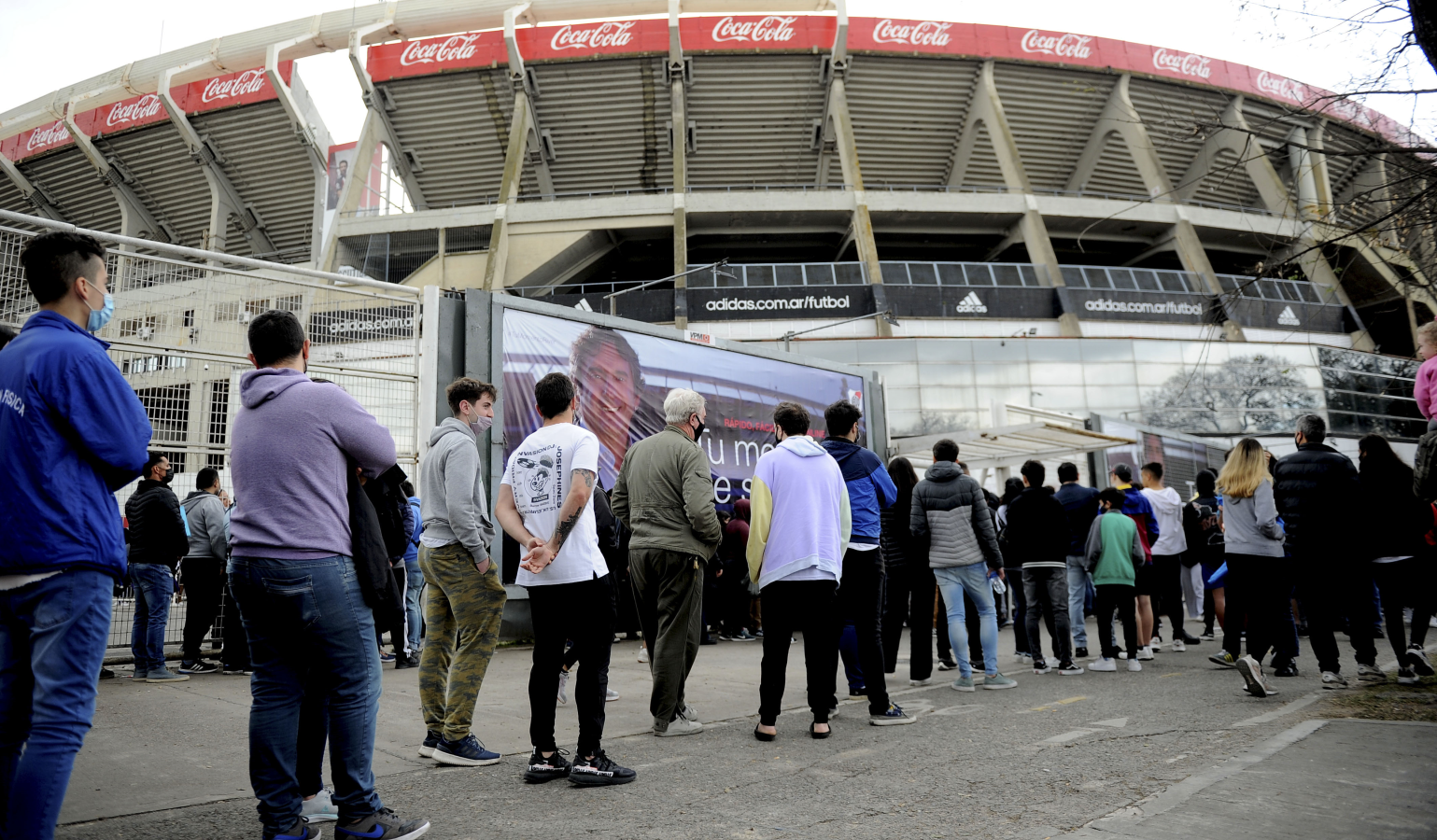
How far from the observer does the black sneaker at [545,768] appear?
3.54 meters

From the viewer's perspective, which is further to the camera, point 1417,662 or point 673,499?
point 1417,662

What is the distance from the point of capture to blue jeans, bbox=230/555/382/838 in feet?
8.68

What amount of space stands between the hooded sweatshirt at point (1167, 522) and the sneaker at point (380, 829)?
751cm

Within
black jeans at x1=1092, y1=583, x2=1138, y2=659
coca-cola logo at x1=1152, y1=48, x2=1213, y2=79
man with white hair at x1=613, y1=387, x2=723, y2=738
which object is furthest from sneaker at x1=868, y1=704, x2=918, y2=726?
coca-cola logo at x1=1152, y1=48, x2=1213, y2=79

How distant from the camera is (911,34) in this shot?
31.9m

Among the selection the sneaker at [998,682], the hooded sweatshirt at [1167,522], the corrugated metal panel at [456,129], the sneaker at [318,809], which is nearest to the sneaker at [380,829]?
the sneaker at [318,809]

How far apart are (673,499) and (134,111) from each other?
40.0 m

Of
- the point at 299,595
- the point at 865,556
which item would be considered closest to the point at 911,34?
the point at 865,556

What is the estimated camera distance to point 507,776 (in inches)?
144

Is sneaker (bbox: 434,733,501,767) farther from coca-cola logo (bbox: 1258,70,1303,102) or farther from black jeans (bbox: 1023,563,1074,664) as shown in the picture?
coca-cola logo (bbox: 1258,70,1303,102)

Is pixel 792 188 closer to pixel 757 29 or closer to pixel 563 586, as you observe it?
pixel 757 29

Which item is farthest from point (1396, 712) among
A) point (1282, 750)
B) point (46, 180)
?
point (46, 180)

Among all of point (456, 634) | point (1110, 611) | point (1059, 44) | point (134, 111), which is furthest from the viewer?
point (134, 111)

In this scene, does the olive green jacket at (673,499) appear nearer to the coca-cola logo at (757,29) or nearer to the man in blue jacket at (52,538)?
the man in blue jacket at (52,538)
